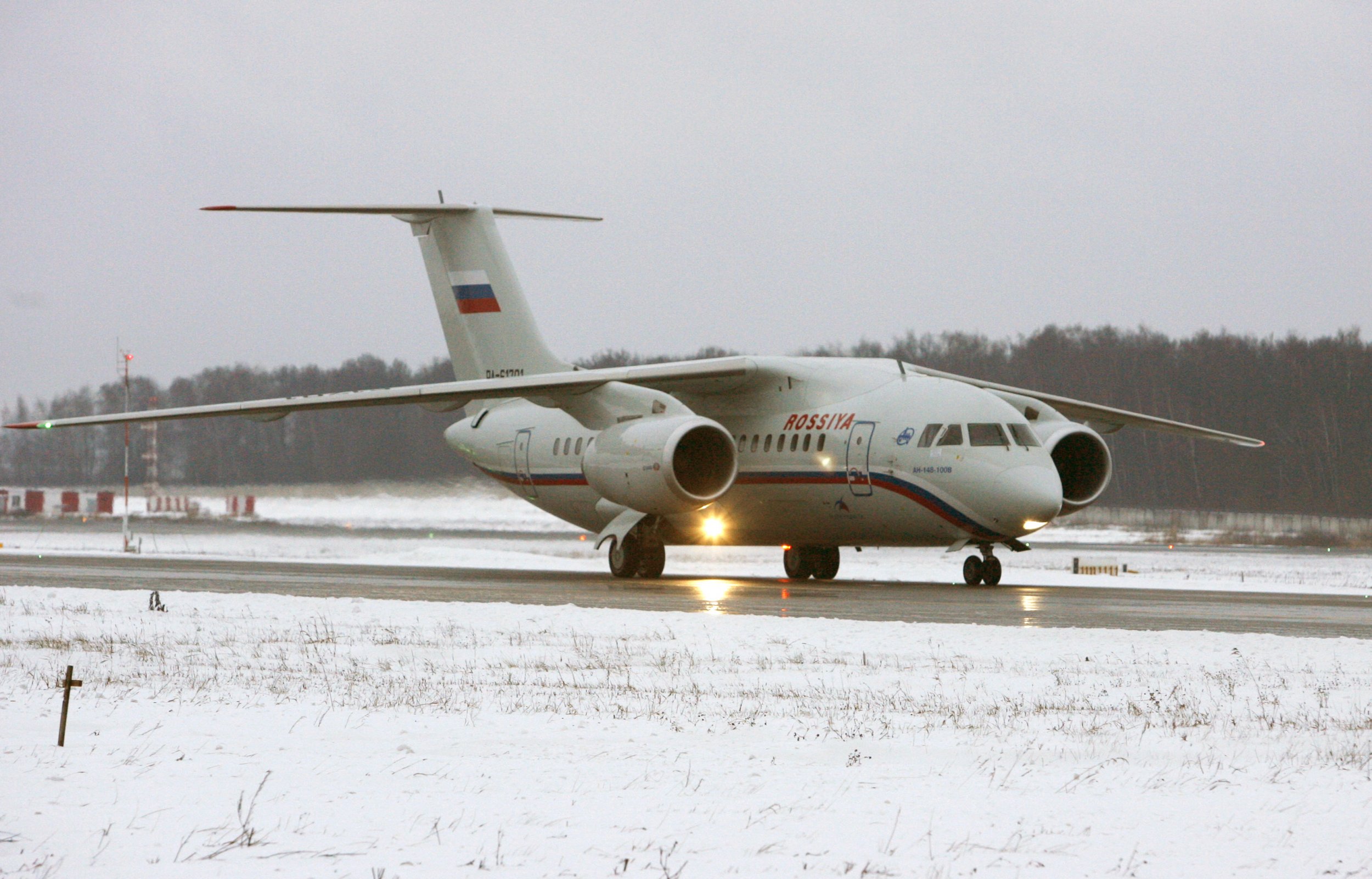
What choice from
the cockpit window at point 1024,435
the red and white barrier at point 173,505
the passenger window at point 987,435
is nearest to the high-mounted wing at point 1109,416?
the cockpit window at point 1024,435

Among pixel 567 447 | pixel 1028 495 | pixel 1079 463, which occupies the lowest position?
pixel 1028 495

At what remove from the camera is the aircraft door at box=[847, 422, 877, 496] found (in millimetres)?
21734

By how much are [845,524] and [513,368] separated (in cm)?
791

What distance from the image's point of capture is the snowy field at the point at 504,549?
27406mm

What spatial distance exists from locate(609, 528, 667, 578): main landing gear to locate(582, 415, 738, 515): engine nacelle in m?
1.16

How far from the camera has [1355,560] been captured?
34.5 meters

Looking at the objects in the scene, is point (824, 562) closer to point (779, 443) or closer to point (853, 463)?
point (779, 443)

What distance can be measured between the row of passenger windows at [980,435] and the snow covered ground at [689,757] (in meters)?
8.37

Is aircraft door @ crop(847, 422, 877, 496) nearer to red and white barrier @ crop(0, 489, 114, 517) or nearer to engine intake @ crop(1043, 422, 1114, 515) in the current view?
engine intake @ crop(1043, 422, 1114, 515)

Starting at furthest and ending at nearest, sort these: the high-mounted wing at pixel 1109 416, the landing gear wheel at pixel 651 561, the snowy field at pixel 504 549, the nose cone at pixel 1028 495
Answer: the snowy field at pixel 504 549
the high-mounted wing at pixel 1109 416
the landing gear wheel at pixel 651 561
the nose cone at pixel 1028 495

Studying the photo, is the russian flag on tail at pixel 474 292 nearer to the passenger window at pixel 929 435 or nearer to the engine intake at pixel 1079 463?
the passenger window at pixel 929 435

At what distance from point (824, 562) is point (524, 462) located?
5589 mm

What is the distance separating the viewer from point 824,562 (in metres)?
25.4

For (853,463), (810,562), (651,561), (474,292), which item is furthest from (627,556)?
(474,292)
